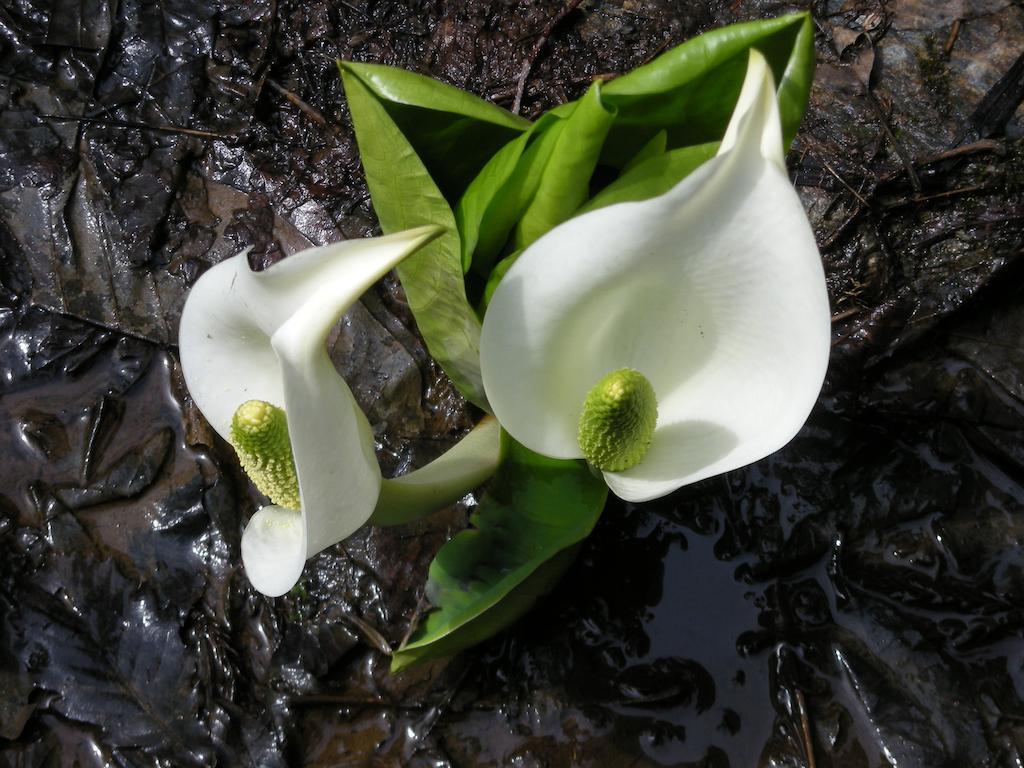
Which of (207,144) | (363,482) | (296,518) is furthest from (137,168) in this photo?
(363,482)

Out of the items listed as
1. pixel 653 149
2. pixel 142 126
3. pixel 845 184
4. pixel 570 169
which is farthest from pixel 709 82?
pixel 142 126

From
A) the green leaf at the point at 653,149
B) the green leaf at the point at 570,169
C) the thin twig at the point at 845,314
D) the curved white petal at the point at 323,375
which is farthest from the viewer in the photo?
the thin twig at the point at 845,314

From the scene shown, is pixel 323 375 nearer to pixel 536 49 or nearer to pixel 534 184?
pixel 534 184

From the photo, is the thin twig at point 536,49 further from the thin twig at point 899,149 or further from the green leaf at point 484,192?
the thin twig at point 899,149

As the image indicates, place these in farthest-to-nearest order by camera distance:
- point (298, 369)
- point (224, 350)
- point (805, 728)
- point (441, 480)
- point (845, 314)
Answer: point (845, 314)
point (805, 728)
point (441, 480)
point (224, 350)
point (298, 369)

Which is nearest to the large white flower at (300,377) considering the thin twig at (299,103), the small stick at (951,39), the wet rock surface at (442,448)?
the wet rock surface at (442,448)

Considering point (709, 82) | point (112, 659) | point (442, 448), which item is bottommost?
point (112, 659)

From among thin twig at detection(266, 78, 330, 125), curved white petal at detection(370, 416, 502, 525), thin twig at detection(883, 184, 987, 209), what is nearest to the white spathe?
curved white petal at detection(370, 416, 502, 525)
